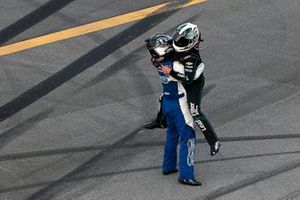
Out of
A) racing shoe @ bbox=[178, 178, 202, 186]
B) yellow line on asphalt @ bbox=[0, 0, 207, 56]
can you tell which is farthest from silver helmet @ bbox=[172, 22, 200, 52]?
yellow line on asphalt @ bbox=[0, 0, 207, 56]

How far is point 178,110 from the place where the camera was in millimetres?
9047

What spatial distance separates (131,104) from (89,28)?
261 cm

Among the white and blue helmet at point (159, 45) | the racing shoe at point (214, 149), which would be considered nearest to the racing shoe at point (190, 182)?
the racing shoe at point (214, 149)

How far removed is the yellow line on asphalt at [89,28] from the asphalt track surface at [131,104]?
0.14 meters

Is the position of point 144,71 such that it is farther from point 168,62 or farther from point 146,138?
point 168,62

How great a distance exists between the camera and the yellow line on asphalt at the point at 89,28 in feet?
42.0

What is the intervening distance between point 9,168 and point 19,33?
404 cm

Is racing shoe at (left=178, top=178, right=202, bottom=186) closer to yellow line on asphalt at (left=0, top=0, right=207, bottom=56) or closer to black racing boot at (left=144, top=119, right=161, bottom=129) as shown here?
black racing boot at (left=144, top=119, right=161, bottom=129)

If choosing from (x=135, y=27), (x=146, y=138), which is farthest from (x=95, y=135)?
(x=135, y=27)

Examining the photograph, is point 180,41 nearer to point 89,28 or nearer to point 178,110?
point 178,110

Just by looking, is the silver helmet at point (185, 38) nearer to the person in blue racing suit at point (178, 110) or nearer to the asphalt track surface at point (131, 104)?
the person in blue racing suit at point (178, 110)

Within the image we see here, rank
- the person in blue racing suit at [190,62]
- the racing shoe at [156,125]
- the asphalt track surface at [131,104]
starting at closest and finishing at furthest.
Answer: the person in blue racing suit at [190,62]
the asphalt track surface at [131,104]
the racing shoe at [156,125]

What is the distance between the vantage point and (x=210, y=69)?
12.0m

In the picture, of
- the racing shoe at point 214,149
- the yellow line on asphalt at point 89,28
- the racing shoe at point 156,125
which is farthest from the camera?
the yellow line on asphalt at point 89,28
